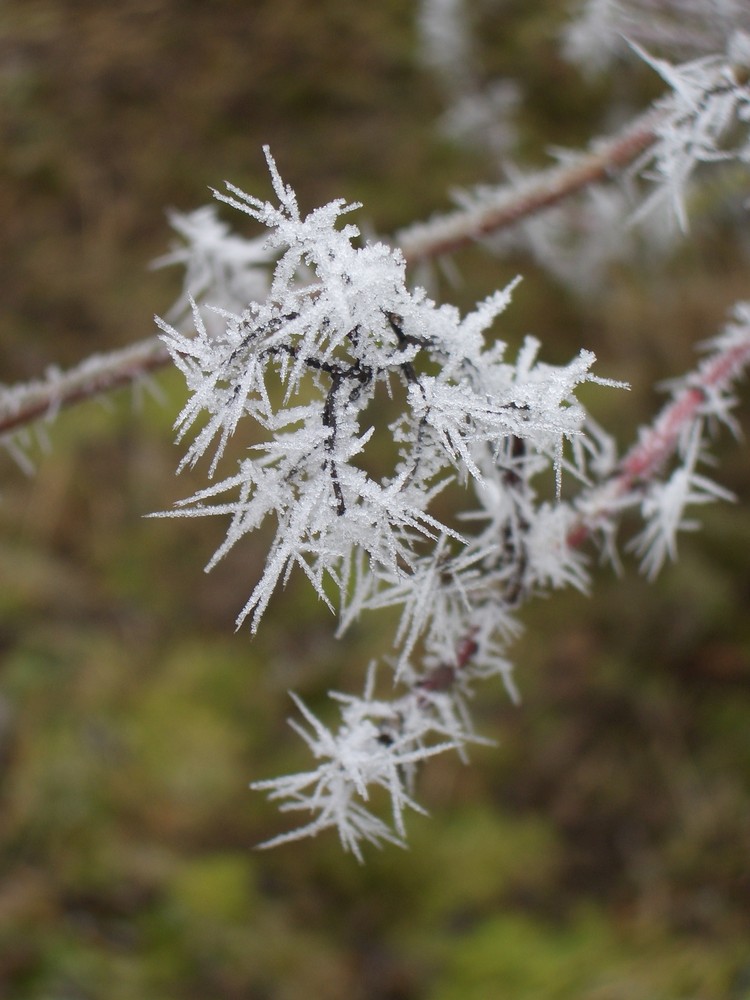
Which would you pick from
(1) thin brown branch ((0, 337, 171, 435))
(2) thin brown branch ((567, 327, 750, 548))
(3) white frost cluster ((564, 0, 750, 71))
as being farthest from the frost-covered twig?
(1) thin brown branch ((0, 337, 171, 435))

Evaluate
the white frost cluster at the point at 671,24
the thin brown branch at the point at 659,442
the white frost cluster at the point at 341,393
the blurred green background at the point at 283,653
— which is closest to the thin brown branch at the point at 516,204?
the white frost cluster at the point at 671,24

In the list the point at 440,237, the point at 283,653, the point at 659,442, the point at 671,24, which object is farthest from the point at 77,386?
the point at 283,653

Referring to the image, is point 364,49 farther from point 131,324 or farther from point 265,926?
point 265,926

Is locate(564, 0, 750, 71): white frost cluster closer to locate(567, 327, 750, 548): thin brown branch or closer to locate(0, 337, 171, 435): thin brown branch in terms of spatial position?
locate(567, 327, 750, 548): thin brown branch

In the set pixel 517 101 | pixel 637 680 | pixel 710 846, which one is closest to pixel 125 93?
pixel 517 101

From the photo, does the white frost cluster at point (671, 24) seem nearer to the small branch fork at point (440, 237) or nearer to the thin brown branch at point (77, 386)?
the small branch fork at point (440, 237)
